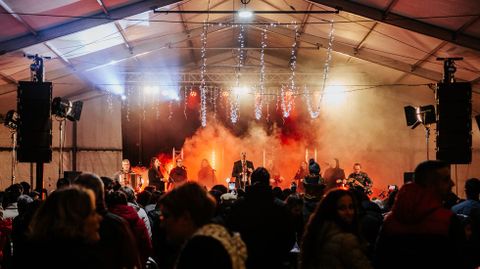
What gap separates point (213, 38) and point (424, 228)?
629 inches

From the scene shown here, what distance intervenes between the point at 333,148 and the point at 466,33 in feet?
30.8

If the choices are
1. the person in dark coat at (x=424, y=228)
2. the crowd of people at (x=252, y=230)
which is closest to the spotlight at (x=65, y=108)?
the crowd of people at (x=252, y=230)

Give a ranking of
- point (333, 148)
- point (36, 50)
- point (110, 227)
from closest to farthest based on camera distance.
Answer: point (110, 227) → point (36, 50) → point (333, 148)

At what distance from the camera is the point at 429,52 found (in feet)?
48.9

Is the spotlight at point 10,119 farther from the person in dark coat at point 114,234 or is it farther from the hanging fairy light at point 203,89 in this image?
the person in dark coat at point 114,234

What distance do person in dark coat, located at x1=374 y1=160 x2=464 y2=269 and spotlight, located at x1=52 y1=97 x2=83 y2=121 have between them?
980 centimetres

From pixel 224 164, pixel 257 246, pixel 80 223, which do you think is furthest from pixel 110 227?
pixel 224 164

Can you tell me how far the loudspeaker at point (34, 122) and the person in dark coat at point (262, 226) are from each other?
7705 millimetres

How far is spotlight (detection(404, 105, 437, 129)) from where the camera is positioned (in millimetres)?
13523

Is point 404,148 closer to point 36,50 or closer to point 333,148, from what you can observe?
point 333,148

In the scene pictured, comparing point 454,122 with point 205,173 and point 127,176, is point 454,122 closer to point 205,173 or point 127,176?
point 127,176

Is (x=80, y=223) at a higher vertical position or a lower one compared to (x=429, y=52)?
lower

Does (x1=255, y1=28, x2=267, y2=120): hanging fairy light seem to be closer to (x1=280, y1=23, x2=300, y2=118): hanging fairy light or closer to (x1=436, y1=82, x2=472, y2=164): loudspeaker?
(x1=280, y1=23, x2=300, y2=118): hanging fairy light

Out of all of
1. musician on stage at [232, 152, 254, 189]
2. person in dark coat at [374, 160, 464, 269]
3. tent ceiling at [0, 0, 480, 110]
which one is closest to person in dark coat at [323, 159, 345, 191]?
musician on stage at [232, 152, 254, 189]
